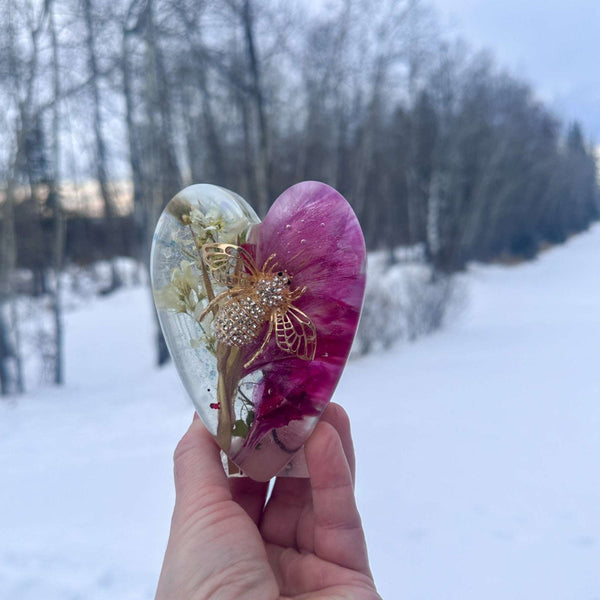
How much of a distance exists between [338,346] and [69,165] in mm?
14310

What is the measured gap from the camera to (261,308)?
117 centimetres

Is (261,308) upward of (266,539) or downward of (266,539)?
upward

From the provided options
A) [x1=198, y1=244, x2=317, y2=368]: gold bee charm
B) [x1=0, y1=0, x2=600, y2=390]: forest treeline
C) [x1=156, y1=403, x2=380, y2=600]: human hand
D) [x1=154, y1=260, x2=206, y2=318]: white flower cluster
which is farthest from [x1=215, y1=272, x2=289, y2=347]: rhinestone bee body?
[x1=0, y1=0, x2=600, y2=390]: forest treeline

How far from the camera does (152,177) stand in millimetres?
5406

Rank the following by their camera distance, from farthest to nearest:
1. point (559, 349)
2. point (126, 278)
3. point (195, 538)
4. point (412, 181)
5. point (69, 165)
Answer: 1. point (126, 278)
2. point (412, 181)
3. point (69, 165)
4. point (559, 349)
5. point (195, 538)

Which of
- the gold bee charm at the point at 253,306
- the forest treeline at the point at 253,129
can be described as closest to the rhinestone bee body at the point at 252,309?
the gold bee charm at the point at 253,306

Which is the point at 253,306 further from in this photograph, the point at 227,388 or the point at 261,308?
the point at 227,388

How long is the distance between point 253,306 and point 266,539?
0.69 m

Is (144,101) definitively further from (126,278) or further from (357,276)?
(126,278)

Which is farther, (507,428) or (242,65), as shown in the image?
(242,65)

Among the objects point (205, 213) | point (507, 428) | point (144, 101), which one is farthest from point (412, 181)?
point (205, 213)

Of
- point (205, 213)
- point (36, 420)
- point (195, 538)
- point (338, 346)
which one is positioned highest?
point (205, 213)

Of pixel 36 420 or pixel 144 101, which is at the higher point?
pixel 144 101

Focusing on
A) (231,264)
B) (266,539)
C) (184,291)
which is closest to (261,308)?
(231,264)
